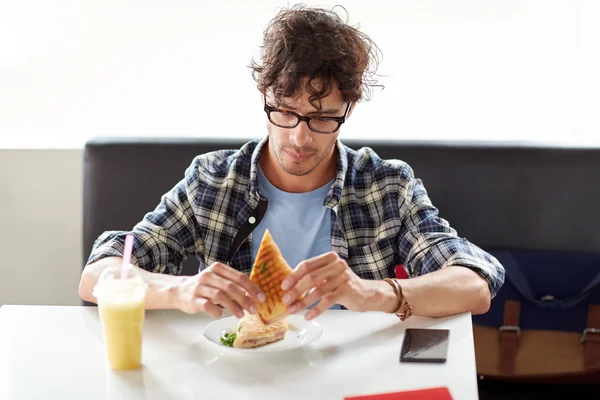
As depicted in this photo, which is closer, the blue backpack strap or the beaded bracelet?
the beaded bracelet

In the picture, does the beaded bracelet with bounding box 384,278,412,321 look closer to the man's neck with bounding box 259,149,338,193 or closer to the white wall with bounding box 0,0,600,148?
the man's neck with bounding box 259,149,338,193

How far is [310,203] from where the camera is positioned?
2076 millimetres

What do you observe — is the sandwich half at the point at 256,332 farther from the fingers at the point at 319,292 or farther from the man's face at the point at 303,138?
the man's face at the point at 303,138

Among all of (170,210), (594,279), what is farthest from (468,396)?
(594,279)

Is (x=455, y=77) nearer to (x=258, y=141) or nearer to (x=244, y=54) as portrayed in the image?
(x=244, y=54)

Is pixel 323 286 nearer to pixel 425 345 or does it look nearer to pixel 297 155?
pixel 425 345

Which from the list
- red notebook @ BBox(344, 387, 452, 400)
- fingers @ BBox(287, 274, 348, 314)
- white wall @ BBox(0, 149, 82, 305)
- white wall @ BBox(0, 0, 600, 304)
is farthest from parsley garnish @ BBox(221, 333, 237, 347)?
white wall @ BBox(0, 149, 82, 305)

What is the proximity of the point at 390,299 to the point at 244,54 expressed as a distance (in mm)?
1419

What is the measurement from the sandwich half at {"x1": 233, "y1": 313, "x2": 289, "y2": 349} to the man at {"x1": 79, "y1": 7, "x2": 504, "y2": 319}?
0.75 ft

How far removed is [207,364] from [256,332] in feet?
0.36

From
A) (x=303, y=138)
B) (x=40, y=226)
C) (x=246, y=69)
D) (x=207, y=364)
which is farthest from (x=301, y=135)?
(x=40, y=226)

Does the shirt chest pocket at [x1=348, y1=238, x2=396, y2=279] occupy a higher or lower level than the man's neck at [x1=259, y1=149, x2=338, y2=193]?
lower

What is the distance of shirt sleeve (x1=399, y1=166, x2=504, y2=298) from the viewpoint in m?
1.84

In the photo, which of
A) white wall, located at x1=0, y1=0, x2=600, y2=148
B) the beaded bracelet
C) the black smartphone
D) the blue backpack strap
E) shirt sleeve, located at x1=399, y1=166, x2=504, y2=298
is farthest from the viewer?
white wall, located at x1=0, y1=0, x2=600, y2=148
